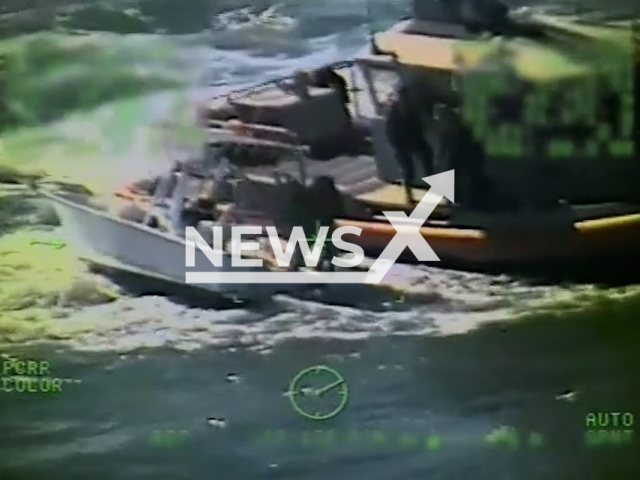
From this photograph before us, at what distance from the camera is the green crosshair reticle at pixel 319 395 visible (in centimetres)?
116

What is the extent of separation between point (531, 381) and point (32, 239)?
589 millimetres

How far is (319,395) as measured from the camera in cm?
116

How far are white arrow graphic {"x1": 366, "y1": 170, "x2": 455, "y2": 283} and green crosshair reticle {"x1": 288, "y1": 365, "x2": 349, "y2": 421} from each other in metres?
0.12

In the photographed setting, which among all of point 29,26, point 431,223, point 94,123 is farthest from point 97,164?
point 431,223

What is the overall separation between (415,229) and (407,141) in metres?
0.10

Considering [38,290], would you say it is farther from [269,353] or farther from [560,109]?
[560,109]

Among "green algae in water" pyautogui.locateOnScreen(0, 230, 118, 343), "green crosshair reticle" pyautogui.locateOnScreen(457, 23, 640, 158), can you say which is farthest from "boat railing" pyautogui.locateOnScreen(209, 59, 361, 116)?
"green algae in water" pyautogui.locateOnScreen(0, 230, 118, 343)

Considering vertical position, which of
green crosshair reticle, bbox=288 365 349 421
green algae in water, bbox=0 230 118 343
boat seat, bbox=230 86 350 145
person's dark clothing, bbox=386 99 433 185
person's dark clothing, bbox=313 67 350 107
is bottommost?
green crosshair reticle, bbox=288 365 349 421

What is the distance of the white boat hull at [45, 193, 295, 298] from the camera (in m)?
1.18

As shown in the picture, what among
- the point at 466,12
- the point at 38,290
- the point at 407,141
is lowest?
the point at 38,290

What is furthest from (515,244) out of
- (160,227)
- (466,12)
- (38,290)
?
(38,290)

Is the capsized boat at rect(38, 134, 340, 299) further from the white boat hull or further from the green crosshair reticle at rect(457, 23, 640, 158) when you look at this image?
the green crosshair reticle at rect(457, 23, 640, 158)

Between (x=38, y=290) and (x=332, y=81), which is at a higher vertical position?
(x=332, y=81)

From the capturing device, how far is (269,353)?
3.84ft
